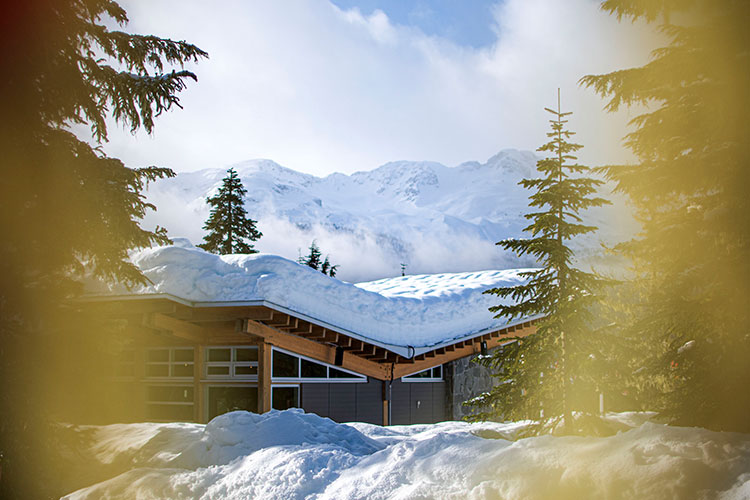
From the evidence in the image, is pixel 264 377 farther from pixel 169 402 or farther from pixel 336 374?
pixel 169 402

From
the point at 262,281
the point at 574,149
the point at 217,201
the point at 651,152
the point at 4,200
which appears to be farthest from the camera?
the point at 217,201

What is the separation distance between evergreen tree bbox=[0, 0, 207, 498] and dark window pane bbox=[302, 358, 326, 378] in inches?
294

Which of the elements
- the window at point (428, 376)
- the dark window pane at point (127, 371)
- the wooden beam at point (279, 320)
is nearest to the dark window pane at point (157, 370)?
the dark window pane at point (127, 371)

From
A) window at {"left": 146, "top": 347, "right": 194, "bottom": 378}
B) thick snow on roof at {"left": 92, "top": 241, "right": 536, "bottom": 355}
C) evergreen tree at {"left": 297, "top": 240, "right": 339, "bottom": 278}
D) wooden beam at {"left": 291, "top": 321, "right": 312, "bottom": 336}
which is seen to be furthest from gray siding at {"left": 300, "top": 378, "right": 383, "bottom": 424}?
evergreen tree at {"left": 297, "top": 240, "right": 339, "bottom": 278}

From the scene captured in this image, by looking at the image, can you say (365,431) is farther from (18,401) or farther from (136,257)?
(136,257)

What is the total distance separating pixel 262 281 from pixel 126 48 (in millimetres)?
6307

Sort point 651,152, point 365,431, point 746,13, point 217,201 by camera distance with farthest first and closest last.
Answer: point 217,201 → point 365,431 → point 651,152 → point 746,13

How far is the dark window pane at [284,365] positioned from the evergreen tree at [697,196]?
1003 centimetres

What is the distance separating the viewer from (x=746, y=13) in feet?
24.3

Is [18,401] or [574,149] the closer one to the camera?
[18,401]

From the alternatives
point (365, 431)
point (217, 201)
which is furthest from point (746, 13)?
point (217, 201)

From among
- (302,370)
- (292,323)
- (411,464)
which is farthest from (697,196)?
(302,370)

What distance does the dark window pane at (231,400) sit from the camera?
15.9 m

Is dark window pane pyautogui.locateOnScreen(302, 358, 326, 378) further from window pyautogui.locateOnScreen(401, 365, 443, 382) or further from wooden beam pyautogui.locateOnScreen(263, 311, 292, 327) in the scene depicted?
window pyautogui.locateOnScreen(401, 365, 443, 382)
